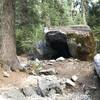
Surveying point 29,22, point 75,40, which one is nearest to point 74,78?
point 75,40

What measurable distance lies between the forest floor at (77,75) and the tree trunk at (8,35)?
494 mm

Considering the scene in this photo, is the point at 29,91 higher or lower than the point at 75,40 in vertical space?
lower

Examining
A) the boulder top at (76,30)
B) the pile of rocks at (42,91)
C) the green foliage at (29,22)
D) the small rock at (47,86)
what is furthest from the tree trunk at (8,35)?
the green foliage at (29,22)

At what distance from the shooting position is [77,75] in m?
9.79

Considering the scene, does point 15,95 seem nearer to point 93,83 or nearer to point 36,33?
point 93,83

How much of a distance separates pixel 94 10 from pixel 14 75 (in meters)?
9.95

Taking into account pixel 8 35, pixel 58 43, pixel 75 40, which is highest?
pixel 8 35

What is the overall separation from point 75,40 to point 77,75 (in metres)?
2.59

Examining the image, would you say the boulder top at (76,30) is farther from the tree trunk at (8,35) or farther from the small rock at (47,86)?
the small rock at (47,86)

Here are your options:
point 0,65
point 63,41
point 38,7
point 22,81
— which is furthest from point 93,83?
point 38,7

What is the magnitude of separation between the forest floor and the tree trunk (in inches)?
19.4

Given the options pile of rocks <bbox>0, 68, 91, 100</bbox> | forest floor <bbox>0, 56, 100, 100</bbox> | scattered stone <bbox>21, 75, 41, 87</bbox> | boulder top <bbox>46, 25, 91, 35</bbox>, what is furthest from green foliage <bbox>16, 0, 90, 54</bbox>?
pile of rocks <bbox>0, 68, 91, 100</bbox>

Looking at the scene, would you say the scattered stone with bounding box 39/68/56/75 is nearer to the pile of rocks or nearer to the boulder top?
the pile of rocks

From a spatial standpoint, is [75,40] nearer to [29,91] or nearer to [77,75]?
[77,75]
